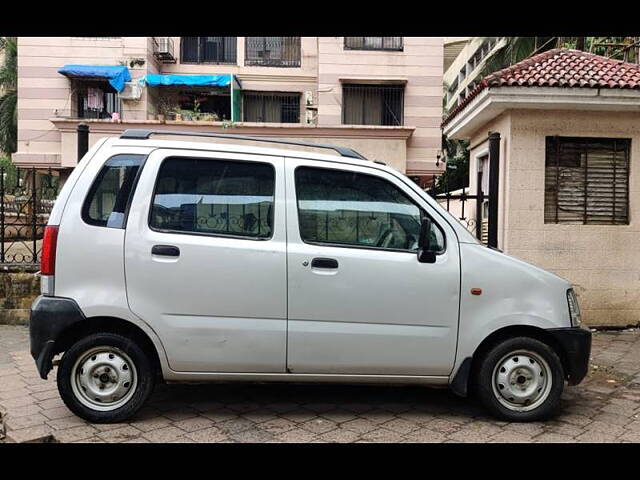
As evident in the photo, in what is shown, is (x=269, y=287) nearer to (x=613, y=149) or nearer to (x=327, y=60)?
(x=613, y=149)

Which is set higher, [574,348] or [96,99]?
[96,99]

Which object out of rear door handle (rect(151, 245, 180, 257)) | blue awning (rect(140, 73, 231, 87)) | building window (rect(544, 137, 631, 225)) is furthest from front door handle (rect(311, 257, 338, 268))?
blue awning (rect(140, 73, 231, 87))

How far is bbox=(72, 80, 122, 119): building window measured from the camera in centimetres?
1902

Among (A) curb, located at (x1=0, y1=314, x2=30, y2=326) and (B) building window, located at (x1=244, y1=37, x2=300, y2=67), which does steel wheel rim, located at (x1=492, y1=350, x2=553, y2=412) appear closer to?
(A) curb, located at (x1=0, y1=314, x2=30, y2=326)

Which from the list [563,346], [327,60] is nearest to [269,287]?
[563,346]

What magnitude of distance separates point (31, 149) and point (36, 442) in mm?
17484

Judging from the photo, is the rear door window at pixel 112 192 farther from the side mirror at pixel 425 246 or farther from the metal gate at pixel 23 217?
the metal gate at pixel 23 217

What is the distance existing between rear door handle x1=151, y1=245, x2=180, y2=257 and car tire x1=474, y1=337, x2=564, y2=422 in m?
2.41

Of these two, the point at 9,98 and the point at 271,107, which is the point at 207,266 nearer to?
the point at 271,107

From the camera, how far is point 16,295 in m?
7.34

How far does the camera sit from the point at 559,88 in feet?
24.1

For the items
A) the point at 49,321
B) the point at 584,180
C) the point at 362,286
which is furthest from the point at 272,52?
the point at 49,321

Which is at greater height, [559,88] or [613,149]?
[559,88]

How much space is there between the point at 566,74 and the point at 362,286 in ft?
17.6
